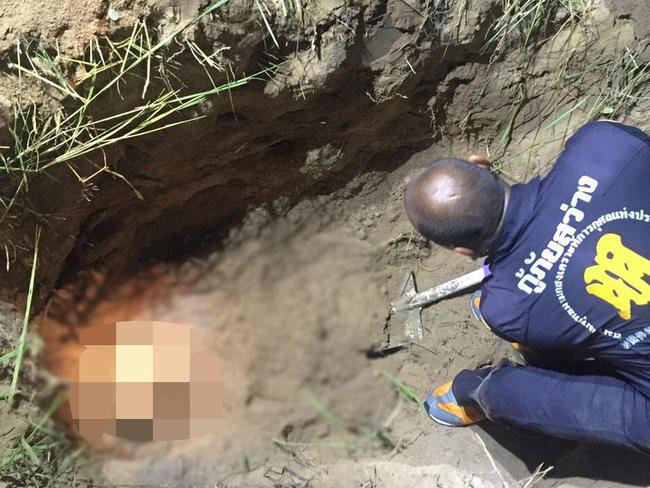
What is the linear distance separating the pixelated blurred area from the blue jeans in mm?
1050

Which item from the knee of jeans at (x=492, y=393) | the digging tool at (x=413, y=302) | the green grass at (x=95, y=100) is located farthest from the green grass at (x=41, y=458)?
the knee of jeans at (x=492, y=393)

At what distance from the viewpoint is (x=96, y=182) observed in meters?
1.71

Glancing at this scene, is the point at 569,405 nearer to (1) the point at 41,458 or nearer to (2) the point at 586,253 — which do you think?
(2) the point at 586,253

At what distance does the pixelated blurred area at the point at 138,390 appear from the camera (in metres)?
2.00

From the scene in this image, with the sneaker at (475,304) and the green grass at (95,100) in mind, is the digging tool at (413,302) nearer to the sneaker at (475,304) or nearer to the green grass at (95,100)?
the sneaker at (475,304)

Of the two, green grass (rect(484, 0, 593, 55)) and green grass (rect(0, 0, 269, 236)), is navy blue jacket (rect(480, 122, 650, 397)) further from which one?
green grass (rect(0, 0, 269, 236))

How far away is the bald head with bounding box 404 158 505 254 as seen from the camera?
4.48 feet

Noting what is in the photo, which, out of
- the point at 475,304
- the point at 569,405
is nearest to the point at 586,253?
the point at 569,405

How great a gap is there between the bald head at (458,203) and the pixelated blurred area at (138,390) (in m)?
1.16

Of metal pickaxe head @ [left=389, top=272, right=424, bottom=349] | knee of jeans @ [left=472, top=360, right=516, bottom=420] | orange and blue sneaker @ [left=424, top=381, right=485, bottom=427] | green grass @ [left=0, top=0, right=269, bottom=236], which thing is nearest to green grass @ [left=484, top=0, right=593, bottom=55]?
green grass @ [left=0, top=0, right=269, bottom=236]

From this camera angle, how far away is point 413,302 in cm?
216

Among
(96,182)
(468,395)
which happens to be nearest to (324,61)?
(96,182)

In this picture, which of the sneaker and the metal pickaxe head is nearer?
the sneaker

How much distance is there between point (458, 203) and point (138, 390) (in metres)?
1.32
